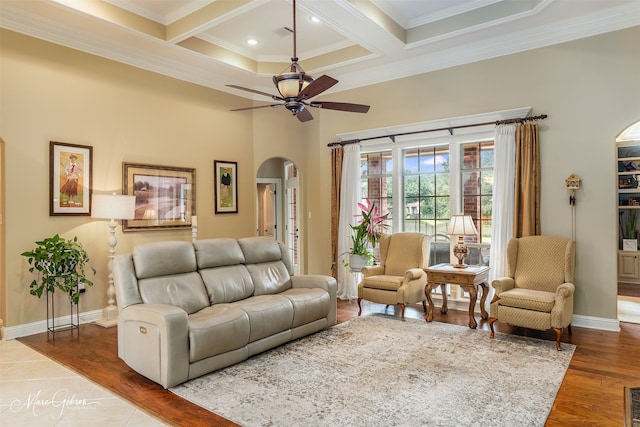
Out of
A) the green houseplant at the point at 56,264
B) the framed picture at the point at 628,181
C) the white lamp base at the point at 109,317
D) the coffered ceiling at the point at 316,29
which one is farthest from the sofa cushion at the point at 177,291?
the framed picture at the point at 628,181

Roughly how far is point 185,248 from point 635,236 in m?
7.53

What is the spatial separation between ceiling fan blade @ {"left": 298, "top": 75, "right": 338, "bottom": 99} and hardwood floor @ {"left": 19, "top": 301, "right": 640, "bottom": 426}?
251cm

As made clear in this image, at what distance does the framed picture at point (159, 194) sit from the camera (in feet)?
17.7

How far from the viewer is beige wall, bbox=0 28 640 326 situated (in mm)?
4426

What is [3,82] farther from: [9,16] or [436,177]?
[436,177]

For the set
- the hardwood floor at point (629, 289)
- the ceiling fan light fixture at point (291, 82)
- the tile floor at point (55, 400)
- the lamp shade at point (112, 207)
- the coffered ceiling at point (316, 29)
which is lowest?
the tile floor at point (55, 400)

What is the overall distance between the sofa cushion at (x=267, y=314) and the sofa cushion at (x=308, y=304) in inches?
3.4

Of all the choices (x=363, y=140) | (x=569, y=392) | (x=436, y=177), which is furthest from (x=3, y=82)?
(x=569, y=392)

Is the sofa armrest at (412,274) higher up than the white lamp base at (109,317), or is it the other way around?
the sofa armrest at (412,274)

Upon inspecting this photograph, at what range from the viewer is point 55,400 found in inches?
115

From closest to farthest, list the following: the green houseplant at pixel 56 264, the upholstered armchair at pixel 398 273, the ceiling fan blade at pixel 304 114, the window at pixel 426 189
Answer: the ceiling fan blade at pixel 304 114 < the green houseplant at pixel 56 264 < the upholstered armchair at pixel 398 273 < the window at pixel 426 189

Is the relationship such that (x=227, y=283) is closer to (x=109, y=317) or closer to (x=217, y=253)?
(x=217, y=253)

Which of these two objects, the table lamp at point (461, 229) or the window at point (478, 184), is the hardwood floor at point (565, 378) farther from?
the window at point (478, 184)

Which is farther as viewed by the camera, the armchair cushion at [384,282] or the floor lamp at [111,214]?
the armchair cushion at [384,282]
